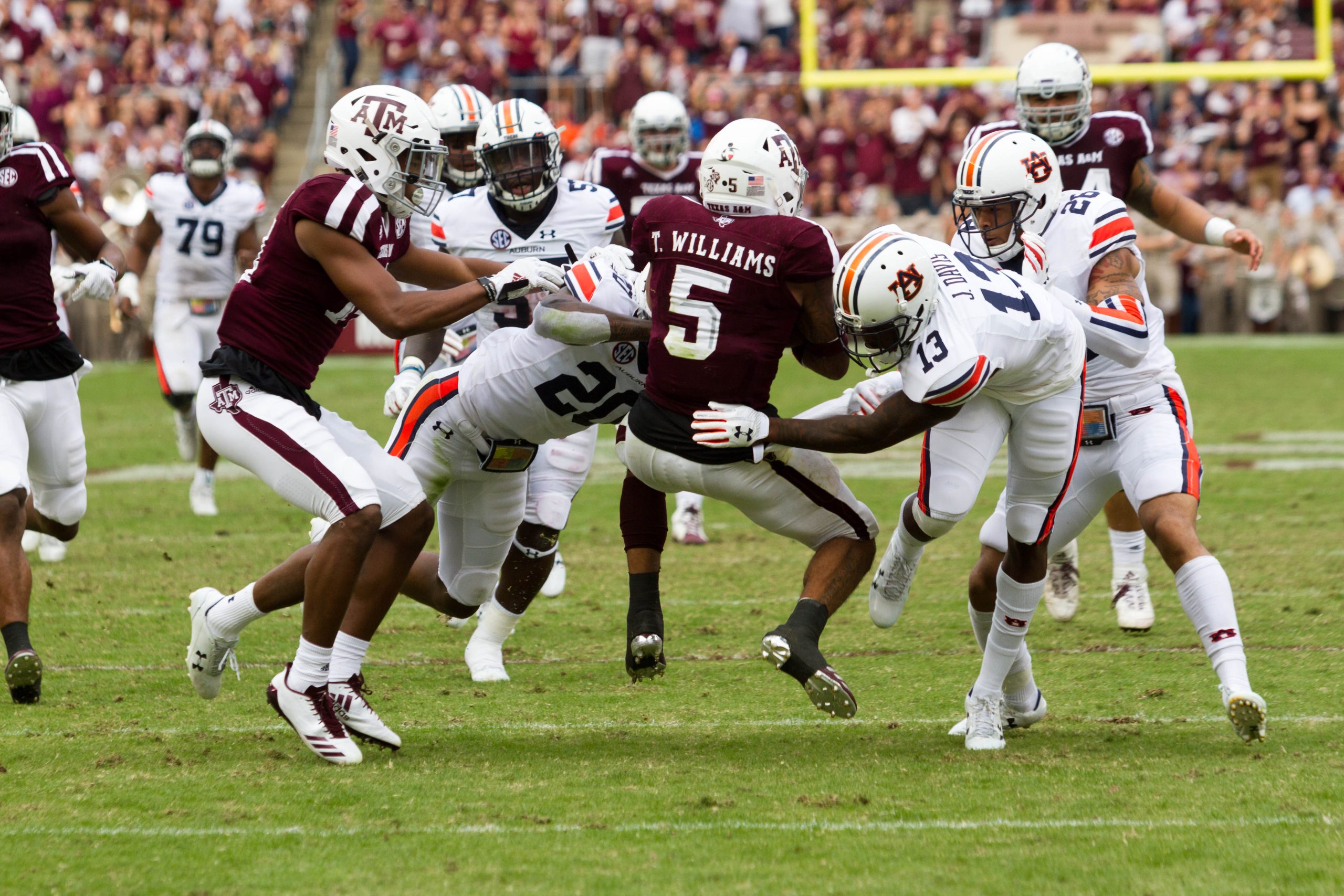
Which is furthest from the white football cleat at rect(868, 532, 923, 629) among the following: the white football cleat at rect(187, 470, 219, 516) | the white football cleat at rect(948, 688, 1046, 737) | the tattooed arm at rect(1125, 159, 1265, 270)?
the white football cleat at rect(187, 470, 219, 516)

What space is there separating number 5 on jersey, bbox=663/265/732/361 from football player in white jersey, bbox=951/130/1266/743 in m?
0.89

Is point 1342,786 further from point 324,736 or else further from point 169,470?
point 169,470

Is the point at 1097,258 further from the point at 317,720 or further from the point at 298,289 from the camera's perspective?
the point at 317,720

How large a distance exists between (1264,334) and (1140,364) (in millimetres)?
14230

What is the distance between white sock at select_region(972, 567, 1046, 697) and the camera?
4.45m

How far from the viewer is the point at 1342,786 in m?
3.84

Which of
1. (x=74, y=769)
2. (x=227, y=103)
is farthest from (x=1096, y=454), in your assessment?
(x=227, y=103)

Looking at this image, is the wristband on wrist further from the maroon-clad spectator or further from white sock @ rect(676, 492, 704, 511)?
the maroon-clad spectator

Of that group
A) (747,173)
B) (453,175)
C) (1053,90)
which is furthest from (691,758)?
(1053,90)

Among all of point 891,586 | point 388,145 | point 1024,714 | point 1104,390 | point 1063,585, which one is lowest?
point 1063,585

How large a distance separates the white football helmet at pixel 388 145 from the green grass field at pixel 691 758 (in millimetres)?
1563

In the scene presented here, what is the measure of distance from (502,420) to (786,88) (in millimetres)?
15258

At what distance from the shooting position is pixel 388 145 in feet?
14.8

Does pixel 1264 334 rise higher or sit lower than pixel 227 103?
lower
